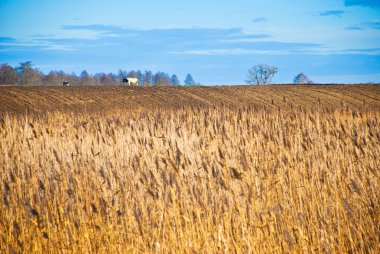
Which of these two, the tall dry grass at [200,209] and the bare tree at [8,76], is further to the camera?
the bare tree at [8,76]

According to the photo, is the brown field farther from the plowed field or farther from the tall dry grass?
the plowed field

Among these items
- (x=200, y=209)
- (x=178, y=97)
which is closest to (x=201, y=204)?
(x=200, y=209)

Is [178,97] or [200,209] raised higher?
[178,97]

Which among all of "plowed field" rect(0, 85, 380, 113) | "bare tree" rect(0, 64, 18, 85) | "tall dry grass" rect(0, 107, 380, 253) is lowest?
"tall dry grass" rect(0, 107, 380, 253)

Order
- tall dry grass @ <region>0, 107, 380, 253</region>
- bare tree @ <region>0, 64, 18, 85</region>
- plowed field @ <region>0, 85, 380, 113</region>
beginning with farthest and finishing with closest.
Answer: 1. bare tree @ <region>0, 64, 18, 85</region>
2. plowed field @ <region>0, 85, 380, 113</region>
3. tall dry grass @ <region>0, 107, 380, 253</region>

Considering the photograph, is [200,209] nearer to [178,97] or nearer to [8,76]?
[178,97]

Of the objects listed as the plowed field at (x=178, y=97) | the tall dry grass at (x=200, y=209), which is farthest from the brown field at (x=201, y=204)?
the plowed field at (x=178, y=97)

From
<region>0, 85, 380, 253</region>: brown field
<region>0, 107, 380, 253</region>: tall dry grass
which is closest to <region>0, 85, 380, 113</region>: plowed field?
<region>0, 85, 380, 253</region>: brown field

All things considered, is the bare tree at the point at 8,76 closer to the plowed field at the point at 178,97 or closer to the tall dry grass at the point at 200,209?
the plowed field at the point at 178,97

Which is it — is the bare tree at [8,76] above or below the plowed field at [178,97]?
above

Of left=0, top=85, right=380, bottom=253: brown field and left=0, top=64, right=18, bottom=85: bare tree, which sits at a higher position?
left=0, top=64, right=18, bottom=85: bare tree

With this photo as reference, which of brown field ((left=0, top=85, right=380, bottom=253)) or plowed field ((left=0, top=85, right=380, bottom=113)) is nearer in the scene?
brown field ((left=0, top=85, right=380, bottom=253))

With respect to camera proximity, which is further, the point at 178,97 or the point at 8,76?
the point at 8,76

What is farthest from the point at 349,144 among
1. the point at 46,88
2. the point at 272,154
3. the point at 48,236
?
the point at 46,88
